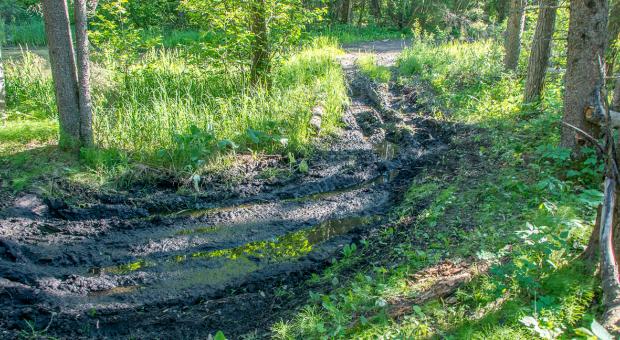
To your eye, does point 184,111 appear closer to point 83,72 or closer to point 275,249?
point 83,72

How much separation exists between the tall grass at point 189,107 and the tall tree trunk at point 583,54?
3766 mm

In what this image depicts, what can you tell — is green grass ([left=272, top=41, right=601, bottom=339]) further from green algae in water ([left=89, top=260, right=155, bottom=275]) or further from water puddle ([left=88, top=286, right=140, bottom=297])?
green algae in water ([left=89, top=260, right=155, bottom=275])

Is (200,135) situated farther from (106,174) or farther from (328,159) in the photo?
(328,159)

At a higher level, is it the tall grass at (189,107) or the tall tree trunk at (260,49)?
the tall tree trunk at (260,49)

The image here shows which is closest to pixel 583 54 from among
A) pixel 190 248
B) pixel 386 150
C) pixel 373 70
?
pixel 386 150

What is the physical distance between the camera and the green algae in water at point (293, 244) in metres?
5.18

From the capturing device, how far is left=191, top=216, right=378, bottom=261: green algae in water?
204 inches

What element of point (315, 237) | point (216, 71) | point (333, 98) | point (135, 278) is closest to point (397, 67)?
point (333, 98)

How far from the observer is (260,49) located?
8.69 meters

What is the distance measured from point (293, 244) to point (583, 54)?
11.9 ft

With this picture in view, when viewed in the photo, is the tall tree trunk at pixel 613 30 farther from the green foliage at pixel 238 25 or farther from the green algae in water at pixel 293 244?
the green foliage at pixel 238 25

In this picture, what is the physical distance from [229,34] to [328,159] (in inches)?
109

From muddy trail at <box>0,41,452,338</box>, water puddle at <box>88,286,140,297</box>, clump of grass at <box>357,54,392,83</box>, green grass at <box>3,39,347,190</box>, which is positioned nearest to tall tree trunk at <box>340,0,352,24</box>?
clump of grass at <box>357,54,392,83</box>

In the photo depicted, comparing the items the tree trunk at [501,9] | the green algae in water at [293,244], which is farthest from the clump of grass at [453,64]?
the tree trunk at [501,9]
